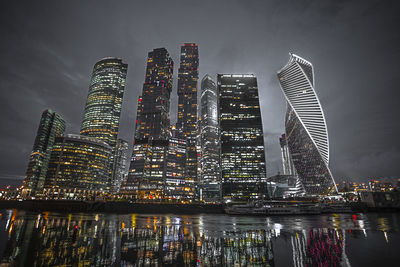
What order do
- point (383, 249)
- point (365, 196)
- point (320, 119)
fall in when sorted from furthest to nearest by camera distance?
point (320, 119)
point (365, 196)
point (383, 249)

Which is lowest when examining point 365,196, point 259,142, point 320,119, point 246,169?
point 365,196

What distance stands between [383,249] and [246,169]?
174619 mm

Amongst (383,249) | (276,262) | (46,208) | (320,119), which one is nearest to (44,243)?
(276,262)

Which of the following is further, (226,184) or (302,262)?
(226,184)

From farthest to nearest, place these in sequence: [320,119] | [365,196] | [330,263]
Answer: [320,119] → [365,196] → [330,263]

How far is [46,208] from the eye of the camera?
365ft

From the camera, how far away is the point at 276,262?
15094 millimetres

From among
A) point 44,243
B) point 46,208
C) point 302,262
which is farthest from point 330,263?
point 46,208

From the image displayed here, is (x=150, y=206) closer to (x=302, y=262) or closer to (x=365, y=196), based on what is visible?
(x=302, y=262)

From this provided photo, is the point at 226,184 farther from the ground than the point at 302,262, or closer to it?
farther from the ground

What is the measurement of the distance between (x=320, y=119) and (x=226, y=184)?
11321 centimetres

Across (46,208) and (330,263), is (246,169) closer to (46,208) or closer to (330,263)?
(46,208)

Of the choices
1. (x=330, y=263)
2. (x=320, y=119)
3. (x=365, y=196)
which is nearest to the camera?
(x=330, y=263)

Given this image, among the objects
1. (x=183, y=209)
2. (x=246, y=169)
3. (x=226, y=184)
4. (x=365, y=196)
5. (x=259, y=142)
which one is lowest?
(x=183, y=209)
